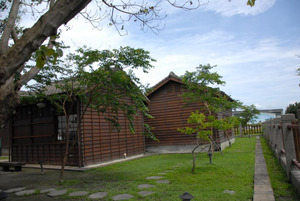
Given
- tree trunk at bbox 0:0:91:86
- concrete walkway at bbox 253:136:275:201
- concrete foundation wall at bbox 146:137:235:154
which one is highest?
tree trunk at bbox 0:0:91:86

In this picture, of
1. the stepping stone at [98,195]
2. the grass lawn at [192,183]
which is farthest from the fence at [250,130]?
the stepping stone at [98,195]

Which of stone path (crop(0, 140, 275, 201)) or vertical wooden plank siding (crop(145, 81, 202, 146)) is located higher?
vertical wooden plank siding (crop(145, 81, 202, 146))

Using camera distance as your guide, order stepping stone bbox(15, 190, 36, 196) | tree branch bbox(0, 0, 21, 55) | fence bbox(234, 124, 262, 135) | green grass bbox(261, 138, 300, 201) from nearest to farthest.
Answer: tree branch bbox(0, 0, 21, 55) → green grass bbox(261, 138, 300, 201) → stepping stone bbox(15, 190, 36, 196) → fence bbox(234, 124, 262, 135)

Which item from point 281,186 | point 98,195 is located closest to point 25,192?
point 98,195

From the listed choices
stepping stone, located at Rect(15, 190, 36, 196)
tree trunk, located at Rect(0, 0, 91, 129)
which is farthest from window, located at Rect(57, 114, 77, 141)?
tree trunk, located at Rect(0, 0, 91, 129)

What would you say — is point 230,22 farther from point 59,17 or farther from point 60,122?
point 60,122

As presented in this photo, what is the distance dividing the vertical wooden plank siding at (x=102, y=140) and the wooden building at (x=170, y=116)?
7.35 feet

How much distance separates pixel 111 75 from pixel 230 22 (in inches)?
168

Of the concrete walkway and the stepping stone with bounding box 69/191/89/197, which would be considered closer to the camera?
the concrete walkway

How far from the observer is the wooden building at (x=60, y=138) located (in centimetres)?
1068

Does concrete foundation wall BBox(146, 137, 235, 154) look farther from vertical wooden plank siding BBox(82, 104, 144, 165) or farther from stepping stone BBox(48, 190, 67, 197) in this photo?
stepping stone BBox(48, 190, 67, 197)

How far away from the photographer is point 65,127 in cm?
1122

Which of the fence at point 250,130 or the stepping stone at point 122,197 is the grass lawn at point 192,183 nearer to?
the stepping stone at point 122,197

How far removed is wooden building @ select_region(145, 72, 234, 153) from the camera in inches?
583
